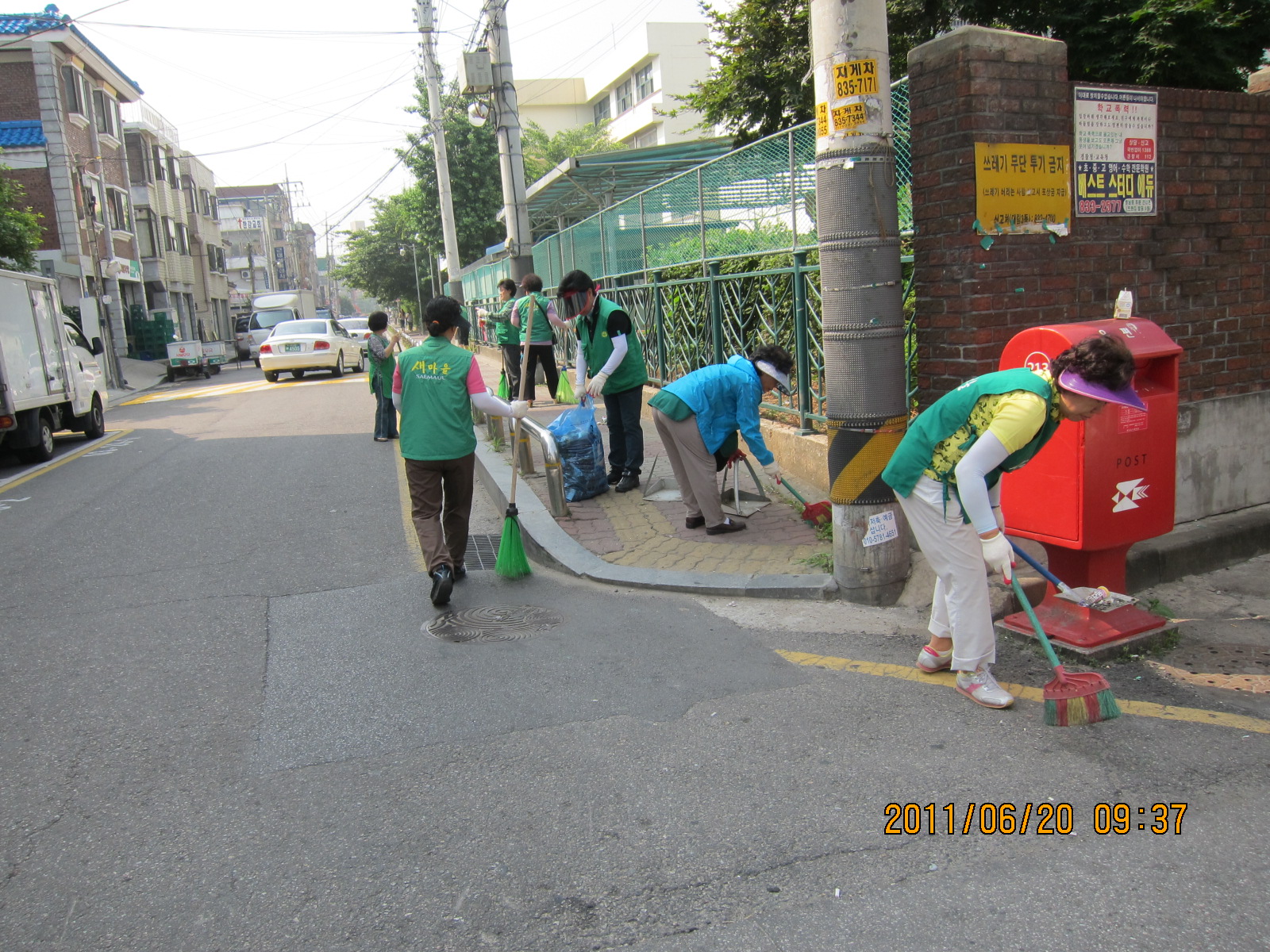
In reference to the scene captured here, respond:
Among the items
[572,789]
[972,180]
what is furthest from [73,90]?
[572,789]

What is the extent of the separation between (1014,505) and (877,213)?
5.40 ft

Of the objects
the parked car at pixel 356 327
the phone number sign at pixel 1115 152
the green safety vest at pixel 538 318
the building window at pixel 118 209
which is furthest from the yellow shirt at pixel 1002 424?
the building window at pixel 118 209

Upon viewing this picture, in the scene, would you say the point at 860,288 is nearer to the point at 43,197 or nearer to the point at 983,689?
the point at 983,689

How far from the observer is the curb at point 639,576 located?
542 cm

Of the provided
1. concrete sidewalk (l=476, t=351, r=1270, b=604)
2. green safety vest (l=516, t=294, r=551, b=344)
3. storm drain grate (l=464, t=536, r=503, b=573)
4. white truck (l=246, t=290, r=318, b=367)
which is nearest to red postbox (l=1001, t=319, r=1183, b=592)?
concrete sidewalk (l=476, t=351, r=1270, b=604)

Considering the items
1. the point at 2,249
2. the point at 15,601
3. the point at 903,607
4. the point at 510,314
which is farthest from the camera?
the point at 2,249

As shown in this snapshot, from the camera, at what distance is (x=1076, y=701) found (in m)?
3.69

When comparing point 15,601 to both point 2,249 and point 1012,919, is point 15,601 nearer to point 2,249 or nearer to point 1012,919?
point 1012,919

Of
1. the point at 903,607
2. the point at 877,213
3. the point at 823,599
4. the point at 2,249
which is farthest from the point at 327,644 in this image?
the point at 2,249

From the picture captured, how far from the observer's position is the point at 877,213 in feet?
16.1

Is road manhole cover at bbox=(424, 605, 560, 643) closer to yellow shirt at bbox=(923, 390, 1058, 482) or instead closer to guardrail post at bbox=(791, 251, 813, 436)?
yellow shirt at bbox=(923, 390, 1058, 482)

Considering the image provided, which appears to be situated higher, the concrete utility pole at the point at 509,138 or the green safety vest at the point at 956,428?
the concrete utility pole at the point at 509,138

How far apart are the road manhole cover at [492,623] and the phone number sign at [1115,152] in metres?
3.90

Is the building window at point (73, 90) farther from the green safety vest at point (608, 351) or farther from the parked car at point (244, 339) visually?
the green safety vest at point (608, 351)
